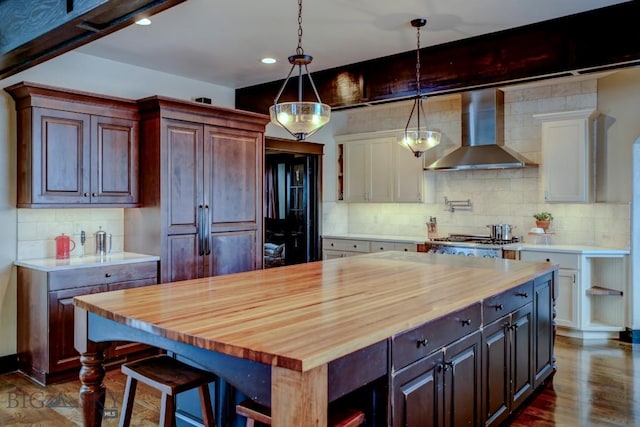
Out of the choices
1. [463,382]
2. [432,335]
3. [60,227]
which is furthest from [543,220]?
[60,227]

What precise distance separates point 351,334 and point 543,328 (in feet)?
7.30

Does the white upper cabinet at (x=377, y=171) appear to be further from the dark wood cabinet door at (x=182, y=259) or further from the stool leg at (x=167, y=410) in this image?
the stool leg at (x=167, y=410)

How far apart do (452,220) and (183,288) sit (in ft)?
14.0

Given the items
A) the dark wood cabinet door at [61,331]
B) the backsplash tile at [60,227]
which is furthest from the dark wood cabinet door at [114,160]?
the dark wood cabinet door at [61,331]

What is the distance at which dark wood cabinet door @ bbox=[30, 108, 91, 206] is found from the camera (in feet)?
12.0

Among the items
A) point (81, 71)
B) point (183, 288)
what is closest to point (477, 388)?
point (183, 288)

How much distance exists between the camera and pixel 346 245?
21.2 feet

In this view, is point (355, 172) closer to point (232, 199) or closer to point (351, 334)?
point (232, 199)

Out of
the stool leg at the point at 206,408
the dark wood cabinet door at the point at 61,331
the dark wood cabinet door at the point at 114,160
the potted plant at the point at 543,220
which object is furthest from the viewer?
the potted plant at the point at 543,220

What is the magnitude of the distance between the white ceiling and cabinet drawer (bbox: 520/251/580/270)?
7.44 feet

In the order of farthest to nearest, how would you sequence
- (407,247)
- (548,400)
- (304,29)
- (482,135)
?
1. (407,247)
2. (482,135)
3. (304,29)
4. (548,400)

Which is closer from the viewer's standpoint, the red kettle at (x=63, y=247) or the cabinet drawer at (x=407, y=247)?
the red kettle at (x=63, y=247)

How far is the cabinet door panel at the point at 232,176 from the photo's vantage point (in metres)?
4.53

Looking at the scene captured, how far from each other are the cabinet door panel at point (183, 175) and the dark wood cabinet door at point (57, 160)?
647 mm
